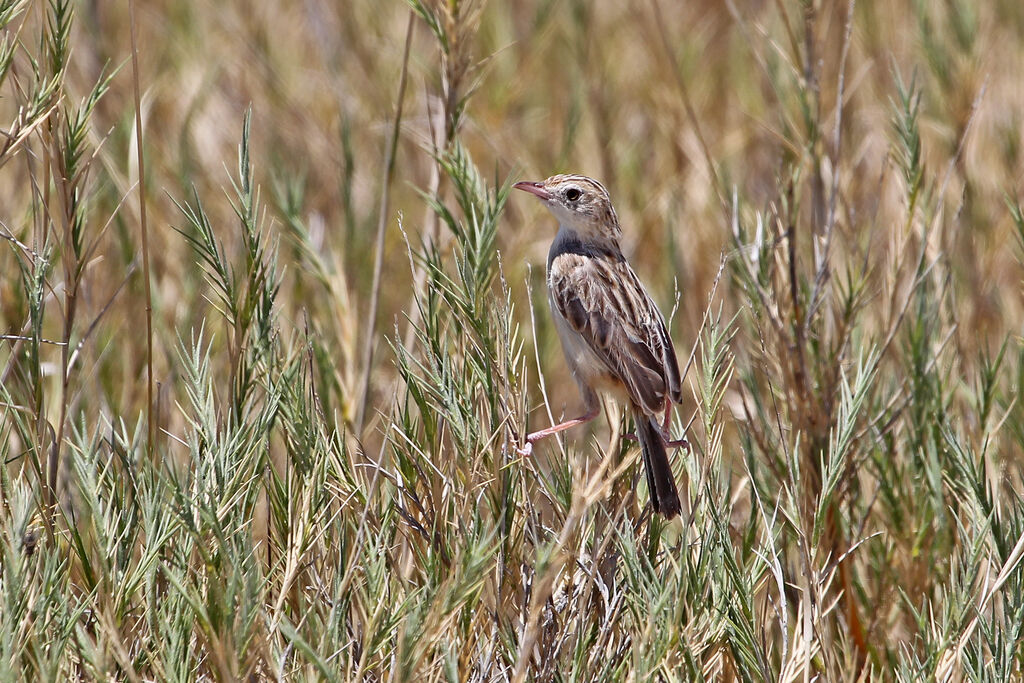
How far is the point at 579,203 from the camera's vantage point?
463cm

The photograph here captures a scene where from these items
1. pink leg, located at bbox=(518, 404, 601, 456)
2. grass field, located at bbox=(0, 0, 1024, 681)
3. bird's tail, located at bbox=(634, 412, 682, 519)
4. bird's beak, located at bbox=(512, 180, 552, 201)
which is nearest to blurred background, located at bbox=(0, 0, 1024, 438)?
grass field, located at bbox=(0, 0, 1024, 681)

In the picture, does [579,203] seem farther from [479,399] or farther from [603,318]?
[479,399]

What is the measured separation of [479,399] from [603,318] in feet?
3.56

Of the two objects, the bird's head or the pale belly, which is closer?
the pale belly

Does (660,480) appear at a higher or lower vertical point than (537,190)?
lower

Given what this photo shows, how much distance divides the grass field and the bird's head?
278 millimetres

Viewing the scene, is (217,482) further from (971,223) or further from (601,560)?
(971,223)

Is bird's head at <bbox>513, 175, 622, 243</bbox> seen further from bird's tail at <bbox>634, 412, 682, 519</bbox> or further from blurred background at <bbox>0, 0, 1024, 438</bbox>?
bird's tail at <bbox>634, 412, 682, 519</bbox>

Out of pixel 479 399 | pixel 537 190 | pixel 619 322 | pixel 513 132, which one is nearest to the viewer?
pixel 479 399

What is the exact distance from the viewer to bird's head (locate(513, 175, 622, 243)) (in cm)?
459

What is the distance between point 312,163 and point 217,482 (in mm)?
4357

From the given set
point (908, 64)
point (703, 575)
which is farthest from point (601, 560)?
point (908, 64)

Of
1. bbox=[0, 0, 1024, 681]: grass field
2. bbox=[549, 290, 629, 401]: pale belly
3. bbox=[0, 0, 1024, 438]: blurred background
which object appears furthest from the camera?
bbox=[0, 0, 1024, 438]: blurred background

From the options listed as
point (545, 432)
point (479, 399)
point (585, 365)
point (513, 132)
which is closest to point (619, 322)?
point (585, 365)
